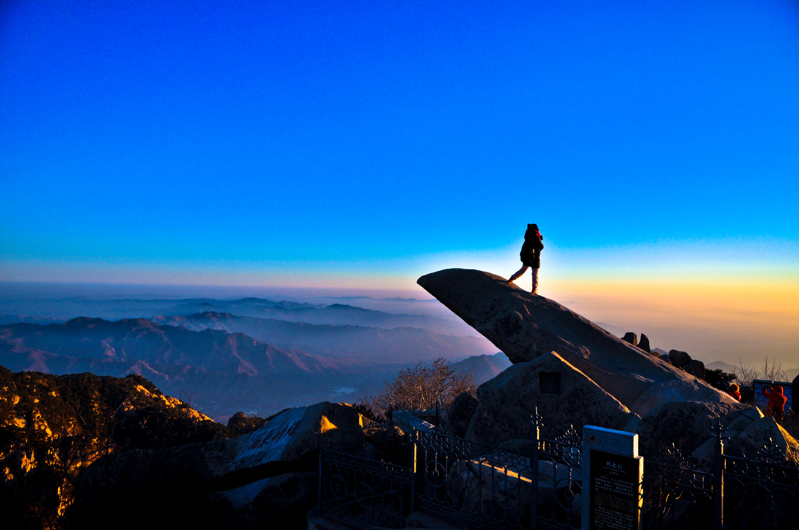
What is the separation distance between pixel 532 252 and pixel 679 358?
11.8 metres

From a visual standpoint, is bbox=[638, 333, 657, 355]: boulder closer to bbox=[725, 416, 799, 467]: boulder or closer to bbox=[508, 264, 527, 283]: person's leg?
bbox=[508, 264, 527, 283]: person's leg

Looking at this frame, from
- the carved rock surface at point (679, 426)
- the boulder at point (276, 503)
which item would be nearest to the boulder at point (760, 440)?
the carved rock surface at point (679, 426)

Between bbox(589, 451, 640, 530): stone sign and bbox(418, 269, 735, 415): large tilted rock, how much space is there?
22.6 feet

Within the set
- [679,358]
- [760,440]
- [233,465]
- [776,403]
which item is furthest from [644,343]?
[233,465]

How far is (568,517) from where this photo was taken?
6039mm

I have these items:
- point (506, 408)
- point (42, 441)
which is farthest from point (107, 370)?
point (506, 408)

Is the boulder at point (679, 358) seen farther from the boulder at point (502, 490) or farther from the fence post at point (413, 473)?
the fence post at point (413, 473)

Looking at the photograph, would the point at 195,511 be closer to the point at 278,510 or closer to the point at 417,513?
the point at 278,510

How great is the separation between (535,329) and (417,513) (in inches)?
314

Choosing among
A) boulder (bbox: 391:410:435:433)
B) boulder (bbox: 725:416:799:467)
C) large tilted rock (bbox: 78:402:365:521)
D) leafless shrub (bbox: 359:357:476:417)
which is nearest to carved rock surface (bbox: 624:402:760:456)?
boulder (bbox: 725:416:799:467)

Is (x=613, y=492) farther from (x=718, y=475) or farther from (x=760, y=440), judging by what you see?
(x=760, y=440)

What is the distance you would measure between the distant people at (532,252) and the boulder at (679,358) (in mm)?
11003

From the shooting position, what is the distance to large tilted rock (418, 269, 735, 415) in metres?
12.3

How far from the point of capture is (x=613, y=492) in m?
5.21
